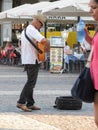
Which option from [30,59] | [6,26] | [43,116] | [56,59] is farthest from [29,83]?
[6,26]

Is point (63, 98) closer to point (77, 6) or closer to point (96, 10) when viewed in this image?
point (96, 10)

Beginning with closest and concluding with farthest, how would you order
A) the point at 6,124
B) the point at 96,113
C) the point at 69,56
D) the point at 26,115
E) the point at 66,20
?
the point at 96,113
the point at 6,124
the point at 26,115
the point at 69,56
the point at 66,20

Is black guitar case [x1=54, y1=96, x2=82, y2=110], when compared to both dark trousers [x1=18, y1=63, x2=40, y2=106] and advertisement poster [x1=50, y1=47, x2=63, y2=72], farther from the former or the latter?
advertisement poster [x1=50, y1=47, x2=63, y2=72]

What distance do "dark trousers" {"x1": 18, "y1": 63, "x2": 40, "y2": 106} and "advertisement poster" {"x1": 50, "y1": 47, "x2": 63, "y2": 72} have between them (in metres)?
11.8

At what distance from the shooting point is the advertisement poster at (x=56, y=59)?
22252mm

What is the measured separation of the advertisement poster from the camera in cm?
2225

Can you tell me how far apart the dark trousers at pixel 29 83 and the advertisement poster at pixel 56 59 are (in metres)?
11.8

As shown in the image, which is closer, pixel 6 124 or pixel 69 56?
pixel 6 124

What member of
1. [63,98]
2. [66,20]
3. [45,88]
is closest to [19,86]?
[45,88]

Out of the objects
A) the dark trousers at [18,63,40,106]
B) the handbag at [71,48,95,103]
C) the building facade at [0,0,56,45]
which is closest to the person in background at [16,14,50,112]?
the dark trousers at [18,63,40,106]

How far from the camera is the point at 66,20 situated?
29016 millimetres

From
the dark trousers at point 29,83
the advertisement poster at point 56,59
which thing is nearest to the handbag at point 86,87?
the dark trousers at point 29,83

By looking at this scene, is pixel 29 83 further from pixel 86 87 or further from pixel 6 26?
pixel 6 26

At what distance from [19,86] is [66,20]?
1384 centimetres
